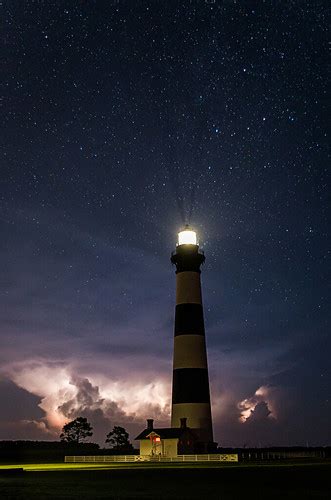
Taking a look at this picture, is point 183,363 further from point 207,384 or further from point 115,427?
point 115,427

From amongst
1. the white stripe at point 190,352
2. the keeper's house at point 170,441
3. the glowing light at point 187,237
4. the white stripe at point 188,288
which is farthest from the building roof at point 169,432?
the glowing light at point 187,237

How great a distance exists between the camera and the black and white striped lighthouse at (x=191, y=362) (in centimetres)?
5034

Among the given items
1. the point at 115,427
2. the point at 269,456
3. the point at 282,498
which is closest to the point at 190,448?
the point at 269,456

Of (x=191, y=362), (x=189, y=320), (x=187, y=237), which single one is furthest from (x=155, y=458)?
(x=187, y=237)

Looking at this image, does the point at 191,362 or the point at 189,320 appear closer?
the point at 191,362

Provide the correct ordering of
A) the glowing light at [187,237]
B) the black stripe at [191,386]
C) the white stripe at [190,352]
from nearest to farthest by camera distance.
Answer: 1. the black stripe at [191,386]
2. the white stripe at [190,352]
3. the glowing light at [187,237]

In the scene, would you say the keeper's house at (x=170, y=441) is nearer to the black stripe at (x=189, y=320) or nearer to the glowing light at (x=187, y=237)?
the black stripe at (x=189, y=320)

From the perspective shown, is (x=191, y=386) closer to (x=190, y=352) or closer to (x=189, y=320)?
(x=190, y=352)

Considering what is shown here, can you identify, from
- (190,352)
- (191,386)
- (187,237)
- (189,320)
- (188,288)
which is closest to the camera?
(191,386)

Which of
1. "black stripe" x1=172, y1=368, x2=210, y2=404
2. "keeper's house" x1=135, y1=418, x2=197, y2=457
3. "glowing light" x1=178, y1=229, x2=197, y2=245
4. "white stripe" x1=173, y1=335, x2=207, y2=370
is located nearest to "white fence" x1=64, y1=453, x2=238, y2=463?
"keeper's house" x1=135, y1=418, x2=197, y2=457

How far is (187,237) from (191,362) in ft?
40.4

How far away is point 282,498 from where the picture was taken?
1496 centimetres

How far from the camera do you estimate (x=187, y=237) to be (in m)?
56.5

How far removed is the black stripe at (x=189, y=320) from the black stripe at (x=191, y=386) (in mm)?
3271
